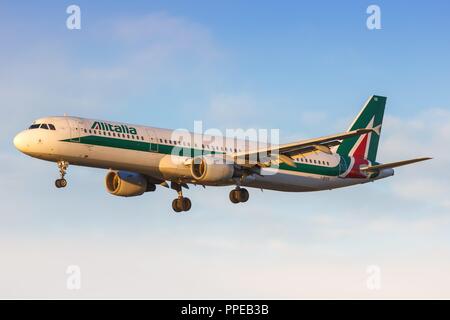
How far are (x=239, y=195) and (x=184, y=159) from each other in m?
5.36

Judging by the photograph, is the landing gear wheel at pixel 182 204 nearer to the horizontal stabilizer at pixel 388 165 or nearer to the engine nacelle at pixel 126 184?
the engine nacelle at pixel 126 184

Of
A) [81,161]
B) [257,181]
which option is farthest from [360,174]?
[81,161]

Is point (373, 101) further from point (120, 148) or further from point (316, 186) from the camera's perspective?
point (120, 148)

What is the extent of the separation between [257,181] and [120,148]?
458 inches

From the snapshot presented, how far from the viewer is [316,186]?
247 feet

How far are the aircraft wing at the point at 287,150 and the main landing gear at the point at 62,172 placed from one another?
39.6 feet

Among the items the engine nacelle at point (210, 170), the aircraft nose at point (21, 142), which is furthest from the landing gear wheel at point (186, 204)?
the aircraft nose at point (21, 142)

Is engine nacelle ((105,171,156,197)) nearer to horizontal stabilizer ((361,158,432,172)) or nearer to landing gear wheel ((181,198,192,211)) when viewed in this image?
landing gear wheel ((181,198,192,211))

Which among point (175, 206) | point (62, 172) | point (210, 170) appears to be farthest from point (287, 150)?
point (62, 172)

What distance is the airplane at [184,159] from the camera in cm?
6341

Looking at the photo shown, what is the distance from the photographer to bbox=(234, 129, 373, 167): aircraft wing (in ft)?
207

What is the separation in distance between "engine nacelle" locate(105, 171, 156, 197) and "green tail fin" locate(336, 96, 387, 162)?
674 inches

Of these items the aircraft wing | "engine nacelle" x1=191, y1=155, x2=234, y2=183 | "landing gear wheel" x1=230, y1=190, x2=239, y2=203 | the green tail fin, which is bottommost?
"landing gear wheel" x1=230, y1=190, x2=239, y2=203

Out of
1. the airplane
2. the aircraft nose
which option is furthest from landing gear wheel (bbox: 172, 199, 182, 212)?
the aircraft nose
